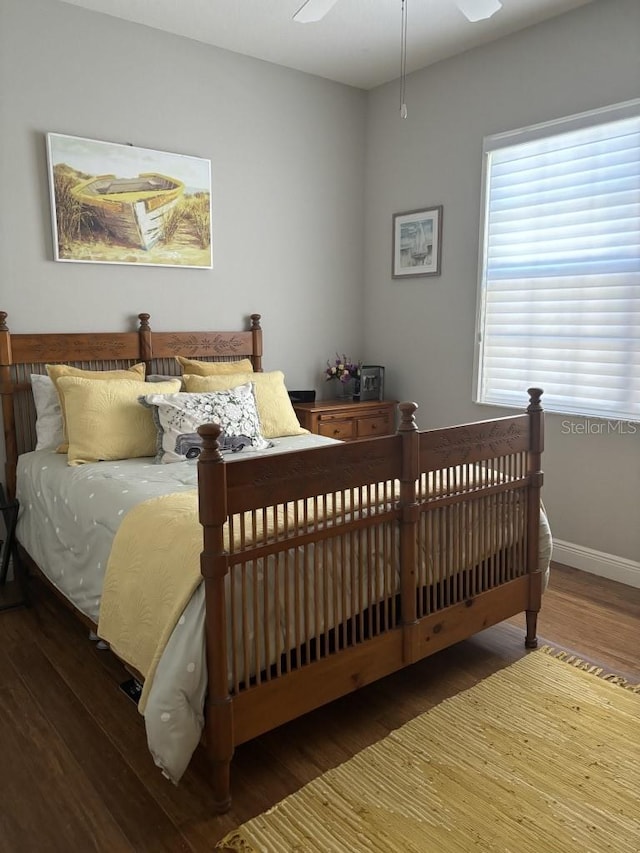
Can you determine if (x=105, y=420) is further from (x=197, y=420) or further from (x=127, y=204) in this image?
(x=127, y=204)

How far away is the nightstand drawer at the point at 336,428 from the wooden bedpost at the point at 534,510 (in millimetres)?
1754

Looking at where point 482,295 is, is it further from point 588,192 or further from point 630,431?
point 630,431

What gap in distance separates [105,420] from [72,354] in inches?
25.0

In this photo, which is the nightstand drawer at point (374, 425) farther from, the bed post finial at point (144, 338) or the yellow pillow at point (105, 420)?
the yellow pillow at point (105, 420)

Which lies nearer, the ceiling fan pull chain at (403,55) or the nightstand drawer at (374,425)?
the ceiling fan pull chain at (403,55)

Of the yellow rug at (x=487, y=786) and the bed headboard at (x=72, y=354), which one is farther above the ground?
the bed headboard at (x=72, y=354)

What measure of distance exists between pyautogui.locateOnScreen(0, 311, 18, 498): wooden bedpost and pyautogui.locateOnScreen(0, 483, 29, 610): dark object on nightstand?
94mm

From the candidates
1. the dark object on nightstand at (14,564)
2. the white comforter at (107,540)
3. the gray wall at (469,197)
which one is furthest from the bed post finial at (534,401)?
the dark object on nightstand at (14,564)

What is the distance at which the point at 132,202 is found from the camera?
357cm

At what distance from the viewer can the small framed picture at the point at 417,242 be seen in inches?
164

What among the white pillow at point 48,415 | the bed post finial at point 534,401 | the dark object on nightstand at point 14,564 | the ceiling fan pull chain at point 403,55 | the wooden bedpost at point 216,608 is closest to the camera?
the wooden bedpost at point 216,608

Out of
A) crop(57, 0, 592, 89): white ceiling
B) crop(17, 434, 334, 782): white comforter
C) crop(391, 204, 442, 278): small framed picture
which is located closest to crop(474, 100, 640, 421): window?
crop(391, 204, 442, 278): small framed picture

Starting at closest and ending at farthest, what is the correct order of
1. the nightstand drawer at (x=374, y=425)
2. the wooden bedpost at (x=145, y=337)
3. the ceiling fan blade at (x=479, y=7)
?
the ceiling fan blade at (x=479, y=7)
the wooden bedpost at (x=145, y=337)
the nightstand drawer at (x=374, y=425)

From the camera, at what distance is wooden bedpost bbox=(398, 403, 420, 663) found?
7.07ft
